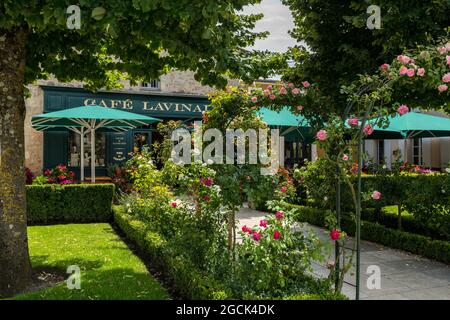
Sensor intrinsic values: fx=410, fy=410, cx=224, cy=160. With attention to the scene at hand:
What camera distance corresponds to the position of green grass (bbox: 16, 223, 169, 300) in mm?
5051

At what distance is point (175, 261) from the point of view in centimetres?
537

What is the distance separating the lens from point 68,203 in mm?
10344

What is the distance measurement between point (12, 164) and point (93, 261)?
229 centimetres

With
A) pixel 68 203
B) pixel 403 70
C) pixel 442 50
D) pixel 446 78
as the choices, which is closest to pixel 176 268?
pixel 403 70

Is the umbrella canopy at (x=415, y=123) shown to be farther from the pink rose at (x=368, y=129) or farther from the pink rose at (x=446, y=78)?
the pink rose at (x=368, y=129)

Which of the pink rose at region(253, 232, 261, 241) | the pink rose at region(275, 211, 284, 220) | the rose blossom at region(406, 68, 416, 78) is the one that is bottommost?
the pink rose at region(253, 232, 261, 241)

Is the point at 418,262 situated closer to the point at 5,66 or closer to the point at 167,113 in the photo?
the point at 5,66

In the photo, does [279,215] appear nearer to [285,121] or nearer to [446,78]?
[446,78]

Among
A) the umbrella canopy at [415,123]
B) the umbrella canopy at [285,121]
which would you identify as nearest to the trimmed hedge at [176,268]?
the umbrella canopy at [285,121]

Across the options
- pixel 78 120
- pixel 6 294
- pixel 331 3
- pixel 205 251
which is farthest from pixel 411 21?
pixel 78 120

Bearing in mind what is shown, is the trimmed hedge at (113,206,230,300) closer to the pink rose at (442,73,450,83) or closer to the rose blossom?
the rose blossom

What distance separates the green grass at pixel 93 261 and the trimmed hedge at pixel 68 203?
1.61ft

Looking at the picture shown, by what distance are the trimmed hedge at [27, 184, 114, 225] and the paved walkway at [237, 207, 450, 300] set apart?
607cm

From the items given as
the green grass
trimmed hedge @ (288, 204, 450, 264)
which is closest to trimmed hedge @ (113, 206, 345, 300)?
the green grass
